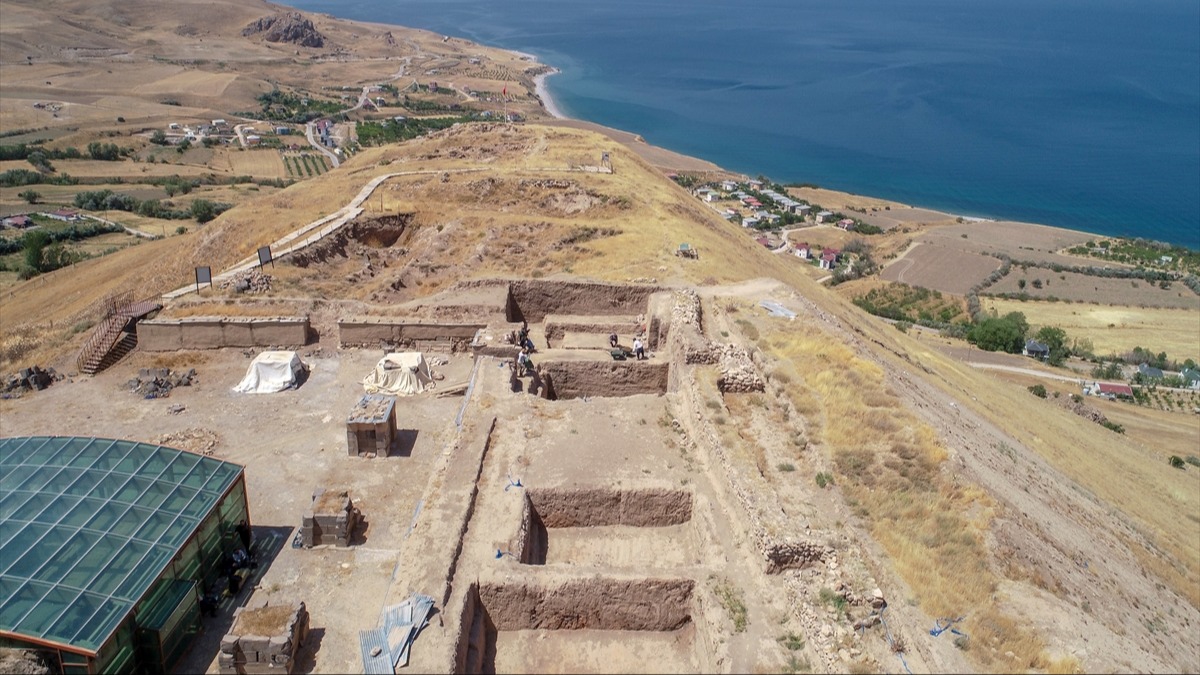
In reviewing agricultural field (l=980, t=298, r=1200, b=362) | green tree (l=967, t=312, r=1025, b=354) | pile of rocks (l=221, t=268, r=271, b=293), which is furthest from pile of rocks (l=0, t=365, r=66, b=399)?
agricultural field (l=980, t=298, r=1200, b=362)

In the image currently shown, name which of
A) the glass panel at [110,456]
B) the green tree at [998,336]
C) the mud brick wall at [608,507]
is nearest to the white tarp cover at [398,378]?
the mud brick wall at [608,507]

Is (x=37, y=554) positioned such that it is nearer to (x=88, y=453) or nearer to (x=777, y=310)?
(x=88, y=453)

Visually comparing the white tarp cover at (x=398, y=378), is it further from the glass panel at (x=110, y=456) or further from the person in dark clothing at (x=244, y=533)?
the glass panel at (x=110, y=456)

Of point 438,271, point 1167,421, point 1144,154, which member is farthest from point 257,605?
point 1144,154

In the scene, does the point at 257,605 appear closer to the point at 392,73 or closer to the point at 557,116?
the point at 557,116

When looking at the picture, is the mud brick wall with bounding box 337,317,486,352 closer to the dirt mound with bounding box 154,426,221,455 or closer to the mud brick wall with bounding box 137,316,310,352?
the mud brick wall with bounding box 137,316,310,352
